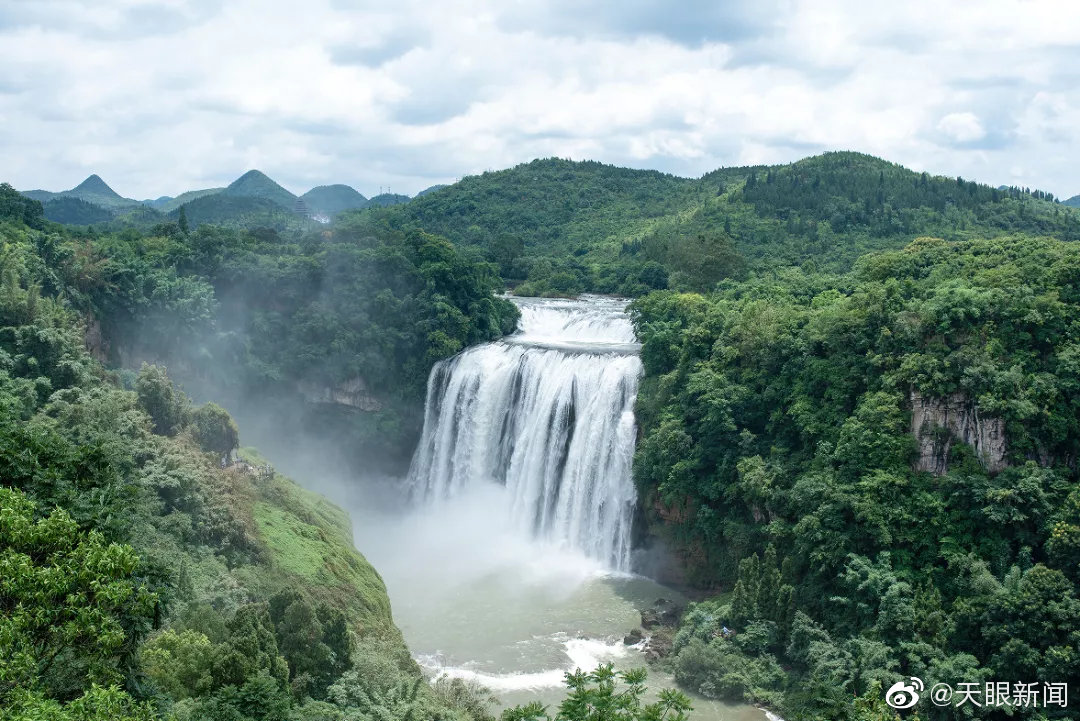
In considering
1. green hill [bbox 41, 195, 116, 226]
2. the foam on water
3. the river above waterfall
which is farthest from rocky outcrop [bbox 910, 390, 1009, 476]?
green hill [bbox 41, 195, 116, 226]

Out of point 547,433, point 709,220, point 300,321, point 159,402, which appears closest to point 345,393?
point 300,321

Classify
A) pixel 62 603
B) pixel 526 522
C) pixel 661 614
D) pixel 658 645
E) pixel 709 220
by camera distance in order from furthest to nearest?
1. pixel 709 220
2. pixel 526 522
3. pixel 661 614
4. pixel 658 645
5. pixel 62 603

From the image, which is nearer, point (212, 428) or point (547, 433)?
point (212, 428)

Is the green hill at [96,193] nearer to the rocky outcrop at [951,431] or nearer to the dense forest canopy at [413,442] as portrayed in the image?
the dense forest canopy at [413,442]

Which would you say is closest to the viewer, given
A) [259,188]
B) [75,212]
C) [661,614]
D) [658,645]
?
[658,645]

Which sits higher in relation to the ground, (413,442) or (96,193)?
(96,193)

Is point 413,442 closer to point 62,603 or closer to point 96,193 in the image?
point 62,603
